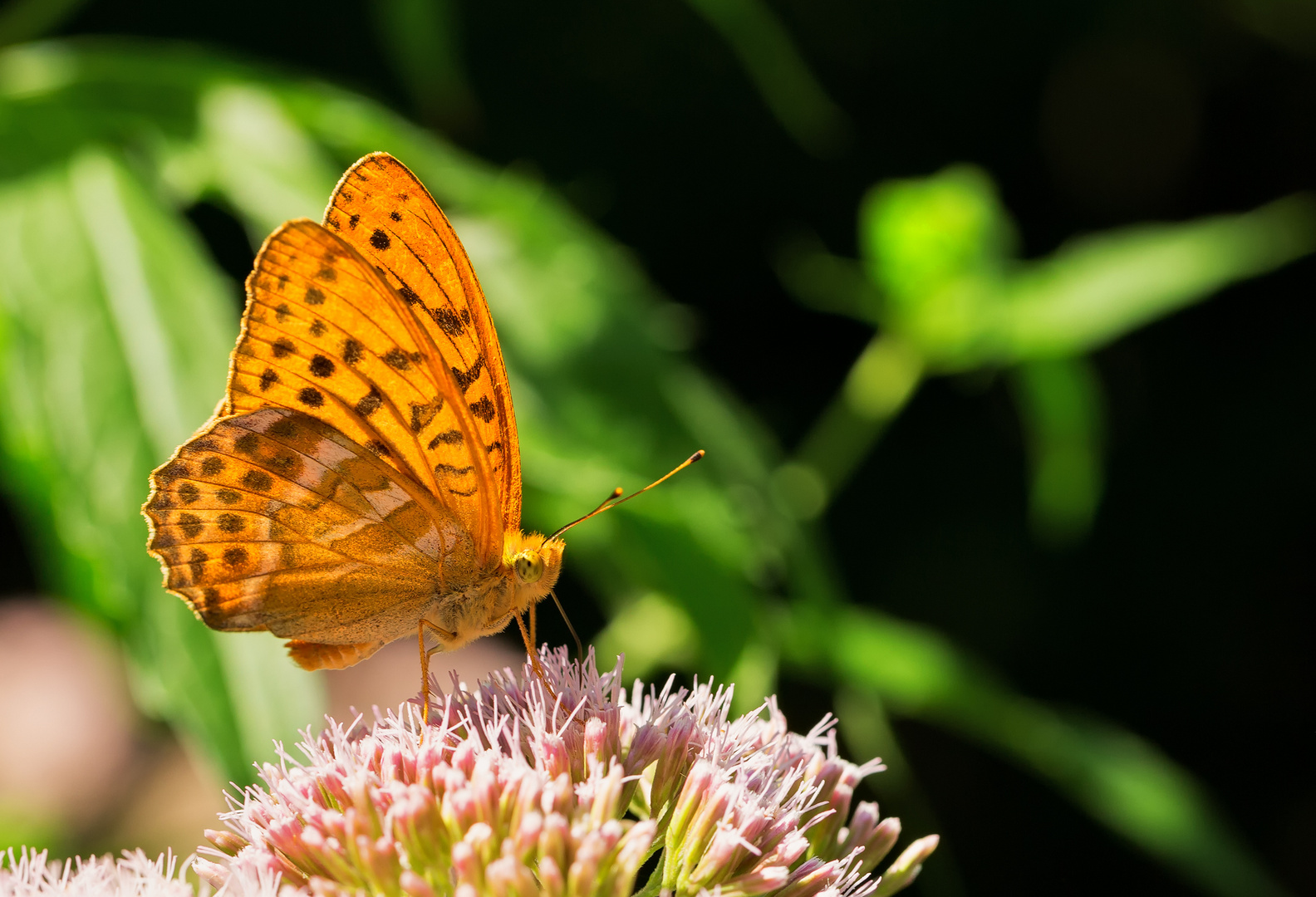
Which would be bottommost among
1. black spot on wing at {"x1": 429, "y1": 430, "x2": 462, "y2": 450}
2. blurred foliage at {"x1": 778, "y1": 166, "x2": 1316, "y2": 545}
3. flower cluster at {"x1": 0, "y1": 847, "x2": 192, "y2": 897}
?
flower cluster at {"x1": 0, "y1": 847, "x2": 192, "y2": 897}

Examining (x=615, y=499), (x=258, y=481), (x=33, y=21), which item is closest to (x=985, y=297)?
(x=615, y=499)

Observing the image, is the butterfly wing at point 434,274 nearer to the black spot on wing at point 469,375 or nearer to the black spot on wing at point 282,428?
the black spot on wing at point 469,375

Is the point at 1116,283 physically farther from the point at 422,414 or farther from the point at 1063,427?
the point at 422,414

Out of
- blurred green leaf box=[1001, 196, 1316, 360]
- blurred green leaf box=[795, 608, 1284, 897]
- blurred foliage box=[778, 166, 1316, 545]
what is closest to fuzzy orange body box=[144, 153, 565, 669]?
blurred green leaf box=[795, 608, 1284, 897]

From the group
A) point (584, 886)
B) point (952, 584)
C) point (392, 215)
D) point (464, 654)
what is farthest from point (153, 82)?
point (952, 584)

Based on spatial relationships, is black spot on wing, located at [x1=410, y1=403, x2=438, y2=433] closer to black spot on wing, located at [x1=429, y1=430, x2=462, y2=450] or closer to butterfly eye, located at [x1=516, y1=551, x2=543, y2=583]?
black spot on wing, located at [x1=429, y1=430, x2=462, y2=450]

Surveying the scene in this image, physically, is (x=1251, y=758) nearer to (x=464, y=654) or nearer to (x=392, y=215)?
(x=464, y=654)

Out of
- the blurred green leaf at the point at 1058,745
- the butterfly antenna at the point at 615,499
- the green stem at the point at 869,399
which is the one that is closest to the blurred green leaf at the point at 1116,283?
the green stem at the point at 869,399
